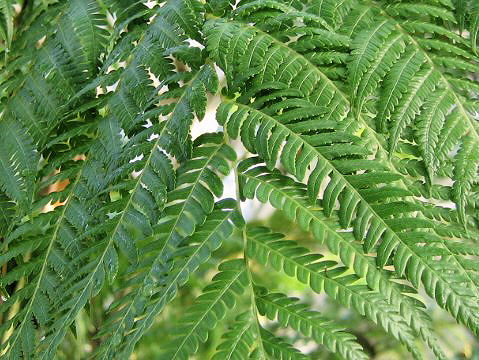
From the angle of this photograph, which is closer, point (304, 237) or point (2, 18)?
point (2, 18)

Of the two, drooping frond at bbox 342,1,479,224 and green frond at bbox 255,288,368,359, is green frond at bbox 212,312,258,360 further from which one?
drooping frond at bbox 342,1,479,224

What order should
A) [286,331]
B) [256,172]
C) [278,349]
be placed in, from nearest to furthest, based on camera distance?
[278,349] < [256,172] < [286,331]

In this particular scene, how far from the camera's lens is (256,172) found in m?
0.76

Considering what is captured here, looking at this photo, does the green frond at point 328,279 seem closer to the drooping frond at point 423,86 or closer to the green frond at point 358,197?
the green frond at point 358,197

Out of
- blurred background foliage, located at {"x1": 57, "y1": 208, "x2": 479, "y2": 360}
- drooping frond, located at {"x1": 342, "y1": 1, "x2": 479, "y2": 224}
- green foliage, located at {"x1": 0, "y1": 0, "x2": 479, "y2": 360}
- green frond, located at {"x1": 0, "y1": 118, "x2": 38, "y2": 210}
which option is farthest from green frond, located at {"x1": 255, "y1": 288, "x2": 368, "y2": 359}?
blurred background foliage, located at {"x1": 57, "y1": 208, "x2": 479, "y2": 360}

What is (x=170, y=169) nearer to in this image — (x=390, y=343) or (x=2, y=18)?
(x=2, y=18)

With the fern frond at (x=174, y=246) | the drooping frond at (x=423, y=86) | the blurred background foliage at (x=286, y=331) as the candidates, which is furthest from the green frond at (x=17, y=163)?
the blurred background foliage at (x=286, y=331)

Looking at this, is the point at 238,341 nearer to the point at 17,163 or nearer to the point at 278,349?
the point at 278,349

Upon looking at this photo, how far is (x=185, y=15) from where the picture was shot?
2.65ft

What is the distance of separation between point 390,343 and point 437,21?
1.58 m

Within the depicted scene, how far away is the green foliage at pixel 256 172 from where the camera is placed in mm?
659

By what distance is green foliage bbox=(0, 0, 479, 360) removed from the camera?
2.16ft

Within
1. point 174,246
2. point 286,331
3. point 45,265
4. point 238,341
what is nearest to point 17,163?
point 45,265

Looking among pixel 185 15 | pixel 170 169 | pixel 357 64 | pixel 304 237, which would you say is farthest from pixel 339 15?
pixel 304 237
